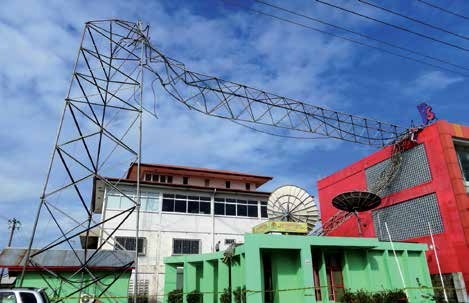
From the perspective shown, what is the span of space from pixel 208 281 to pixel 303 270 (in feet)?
22.9

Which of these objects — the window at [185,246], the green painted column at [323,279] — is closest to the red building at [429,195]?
the green painted column at [323,279]

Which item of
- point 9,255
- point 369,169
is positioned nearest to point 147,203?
point 9,255

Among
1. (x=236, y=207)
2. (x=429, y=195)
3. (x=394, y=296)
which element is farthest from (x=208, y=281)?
(x=429, y=195)

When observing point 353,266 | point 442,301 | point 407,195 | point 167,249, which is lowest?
point 442,301

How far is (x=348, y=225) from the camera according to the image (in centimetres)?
3441

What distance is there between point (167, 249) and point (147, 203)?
4.23 meters

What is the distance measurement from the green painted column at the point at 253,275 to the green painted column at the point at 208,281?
5.72 meters

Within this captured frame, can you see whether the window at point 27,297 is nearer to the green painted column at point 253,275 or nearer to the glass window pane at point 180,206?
the green painted column at point 253,275

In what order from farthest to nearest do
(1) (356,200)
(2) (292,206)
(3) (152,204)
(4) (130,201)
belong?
(3) (152,204), (4) (130,201), (2) (292,206), (1) (356,200)

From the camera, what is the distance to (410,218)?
28750mm

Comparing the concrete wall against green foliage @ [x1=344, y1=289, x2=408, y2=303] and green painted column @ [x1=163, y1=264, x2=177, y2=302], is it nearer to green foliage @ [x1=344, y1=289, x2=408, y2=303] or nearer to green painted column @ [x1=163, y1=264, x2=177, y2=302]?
green painted column @ [x1=163, y1=264, x2=177, y2=302]

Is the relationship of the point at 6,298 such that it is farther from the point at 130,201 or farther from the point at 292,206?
the point at 130,201

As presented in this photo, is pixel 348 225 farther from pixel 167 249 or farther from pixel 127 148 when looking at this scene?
pixel 127 148

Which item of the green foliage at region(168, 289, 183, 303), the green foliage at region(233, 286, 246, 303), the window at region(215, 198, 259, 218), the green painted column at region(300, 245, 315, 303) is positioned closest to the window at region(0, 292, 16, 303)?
the green foliage at region(233, 286, 246, 303)
